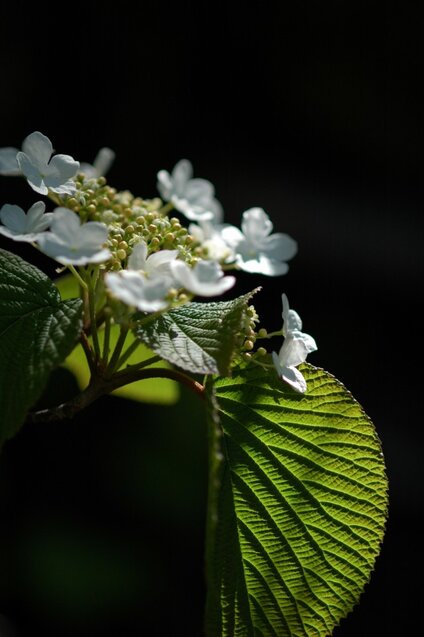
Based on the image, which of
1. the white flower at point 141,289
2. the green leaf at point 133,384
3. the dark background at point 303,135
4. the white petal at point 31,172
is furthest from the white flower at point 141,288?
the dark background at point 303,135

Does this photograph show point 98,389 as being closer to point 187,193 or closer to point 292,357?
point 292,357

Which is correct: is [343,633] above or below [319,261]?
below

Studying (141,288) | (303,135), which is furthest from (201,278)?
(303,135)

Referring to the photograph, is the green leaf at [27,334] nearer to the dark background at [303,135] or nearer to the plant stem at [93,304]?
the plant stem at [93,304]

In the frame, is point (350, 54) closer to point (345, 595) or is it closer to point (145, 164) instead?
point (145, 164)

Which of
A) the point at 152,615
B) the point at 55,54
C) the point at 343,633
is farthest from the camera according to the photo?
Result: the point at 55,54

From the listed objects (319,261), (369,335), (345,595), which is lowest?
(345,595)

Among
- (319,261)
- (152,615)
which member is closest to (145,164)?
(319,261)
